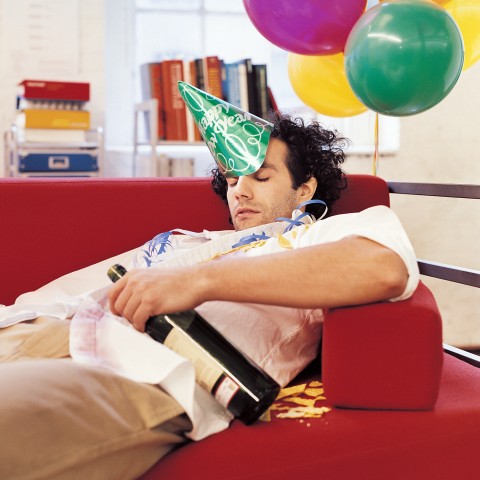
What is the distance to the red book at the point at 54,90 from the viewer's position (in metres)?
2.79

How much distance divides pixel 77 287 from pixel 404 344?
850 mm

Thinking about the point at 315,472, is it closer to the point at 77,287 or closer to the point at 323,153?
the point at 77,287

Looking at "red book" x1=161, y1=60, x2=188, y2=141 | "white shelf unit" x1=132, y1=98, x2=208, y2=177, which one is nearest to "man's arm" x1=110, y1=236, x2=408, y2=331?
"white shelf unit" x1=132, y1=98, x2=208, y2=177

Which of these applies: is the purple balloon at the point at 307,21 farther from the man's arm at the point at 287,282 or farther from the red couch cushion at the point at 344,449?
the red couch cushion at the point at 344,449

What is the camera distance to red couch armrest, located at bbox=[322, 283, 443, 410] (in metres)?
1.12

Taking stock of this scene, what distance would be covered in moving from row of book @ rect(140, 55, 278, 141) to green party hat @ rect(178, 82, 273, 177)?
1.45m

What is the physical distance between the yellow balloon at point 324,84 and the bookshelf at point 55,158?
85 cm

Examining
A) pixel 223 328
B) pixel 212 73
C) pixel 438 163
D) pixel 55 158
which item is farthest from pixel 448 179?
pixel 223 328

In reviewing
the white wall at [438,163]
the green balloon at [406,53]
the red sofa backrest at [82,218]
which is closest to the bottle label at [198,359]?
the red sofa backrest at [82,218]

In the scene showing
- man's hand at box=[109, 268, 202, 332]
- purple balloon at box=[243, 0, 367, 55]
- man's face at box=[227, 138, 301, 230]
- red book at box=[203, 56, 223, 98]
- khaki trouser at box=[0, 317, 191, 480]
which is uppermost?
purple balloon at box=[243, 0, 367, 55]

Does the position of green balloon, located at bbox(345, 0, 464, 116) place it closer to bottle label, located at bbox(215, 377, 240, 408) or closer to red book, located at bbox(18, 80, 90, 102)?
bottle label, located at bbox(215, 377, 240, 408)

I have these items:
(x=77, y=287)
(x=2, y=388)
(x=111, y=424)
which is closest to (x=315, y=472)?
(x=111, y=424)

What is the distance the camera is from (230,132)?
164 centimetres

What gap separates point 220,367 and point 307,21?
3.95 feet
